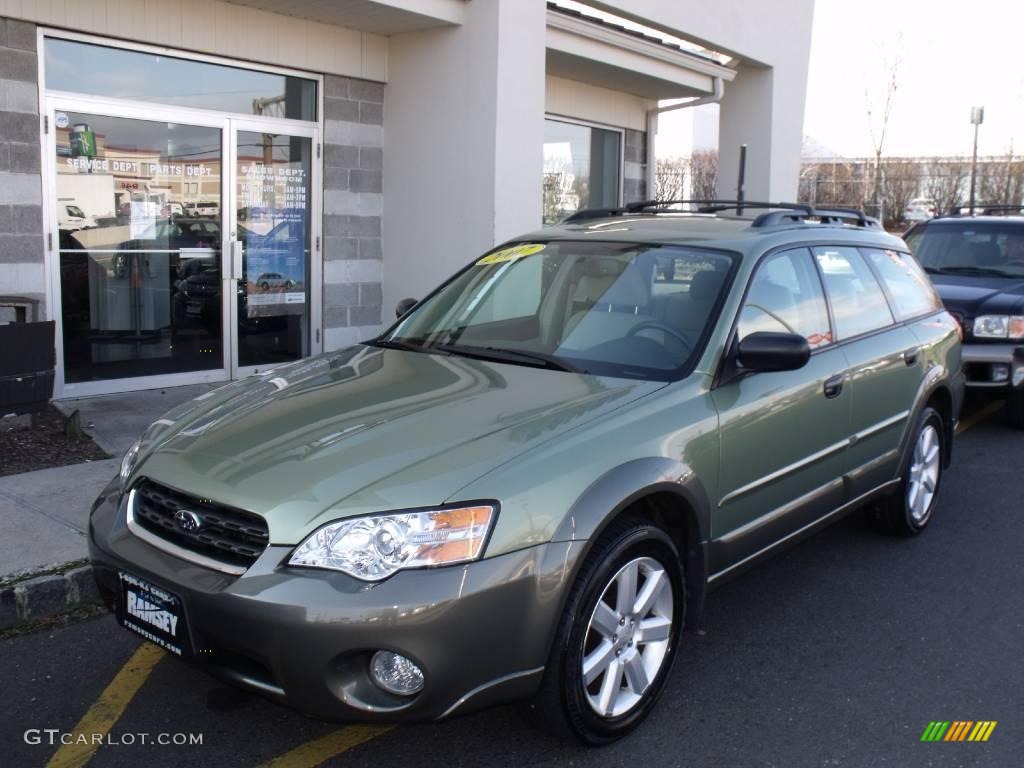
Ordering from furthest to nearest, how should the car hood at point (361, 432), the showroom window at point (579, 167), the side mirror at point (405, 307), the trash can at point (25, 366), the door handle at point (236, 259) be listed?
the showroom window at point (579, 167) → the door handle at point (236, 259) → the trash can at point (25, 366) → the side mirror at point (405, 307) → the car hood at point (361, 432)

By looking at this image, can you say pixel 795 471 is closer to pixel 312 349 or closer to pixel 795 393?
pixel 795 393

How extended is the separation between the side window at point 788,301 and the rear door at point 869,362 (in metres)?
0.12

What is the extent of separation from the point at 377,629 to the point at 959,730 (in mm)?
2137

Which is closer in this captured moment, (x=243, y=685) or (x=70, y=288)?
(x=243, y=685)

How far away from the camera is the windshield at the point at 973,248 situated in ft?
30.9

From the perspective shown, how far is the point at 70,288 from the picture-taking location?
25.7 ft

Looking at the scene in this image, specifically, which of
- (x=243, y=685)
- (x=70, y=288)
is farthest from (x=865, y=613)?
(x=70, y=288)

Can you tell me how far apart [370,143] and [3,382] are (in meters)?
4.39

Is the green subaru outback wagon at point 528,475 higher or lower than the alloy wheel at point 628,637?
higher

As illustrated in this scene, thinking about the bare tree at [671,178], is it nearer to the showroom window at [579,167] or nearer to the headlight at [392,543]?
the showroom window at [579,167]

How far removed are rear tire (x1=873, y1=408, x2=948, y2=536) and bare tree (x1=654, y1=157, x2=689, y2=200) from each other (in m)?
24.4

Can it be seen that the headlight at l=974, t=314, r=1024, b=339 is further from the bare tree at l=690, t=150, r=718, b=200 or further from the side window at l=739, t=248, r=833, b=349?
the bare tree at l=690, t=150, r=718, b=200

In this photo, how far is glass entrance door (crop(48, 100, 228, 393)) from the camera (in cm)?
776

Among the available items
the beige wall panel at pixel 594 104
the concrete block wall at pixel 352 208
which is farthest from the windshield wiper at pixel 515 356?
the beige wall panel at pixel 594 104
